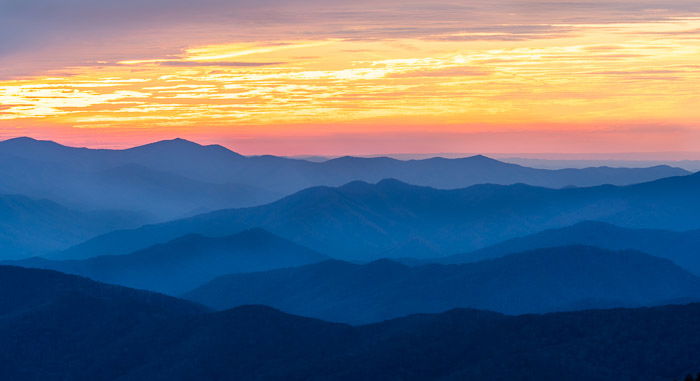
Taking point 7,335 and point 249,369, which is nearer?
point 249,369

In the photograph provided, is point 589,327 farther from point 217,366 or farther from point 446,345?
point 217,366

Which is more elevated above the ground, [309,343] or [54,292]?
[309,343]

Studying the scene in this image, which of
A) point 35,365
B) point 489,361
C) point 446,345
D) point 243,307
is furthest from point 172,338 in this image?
point 489,361

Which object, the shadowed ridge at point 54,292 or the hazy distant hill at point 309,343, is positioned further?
the shadowed ridge at point 54,292

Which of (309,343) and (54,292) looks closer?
(309,343)

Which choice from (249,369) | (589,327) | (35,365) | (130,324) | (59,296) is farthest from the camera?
(59,296)

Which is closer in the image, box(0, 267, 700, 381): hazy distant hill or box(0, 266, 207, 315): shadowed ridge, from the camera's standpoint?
box(0, 267, 700, 381): hazy distant hill

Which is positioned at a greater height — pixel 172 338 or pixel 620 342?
pixel 620 342

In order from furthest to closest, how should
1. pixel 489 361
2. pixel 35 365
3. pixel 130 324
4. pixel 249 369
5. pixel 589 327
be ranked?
pixel 130 324 < pixel 35 365 < pixel 249 369 < pixel 589 327 < pixel 489 361
